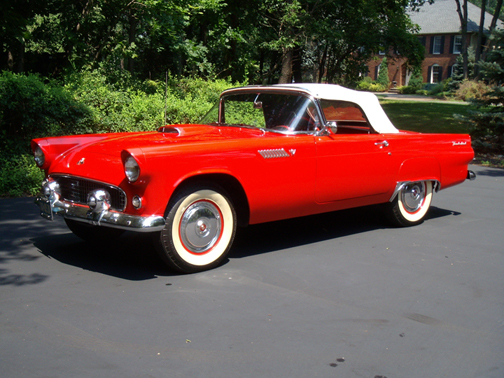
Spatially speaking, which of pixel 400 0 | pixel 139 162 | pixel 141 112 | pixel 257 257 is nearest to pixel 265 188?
pixel 257 257

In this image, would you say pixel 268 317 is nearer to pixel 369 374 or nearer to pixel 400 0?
pixel 369 374

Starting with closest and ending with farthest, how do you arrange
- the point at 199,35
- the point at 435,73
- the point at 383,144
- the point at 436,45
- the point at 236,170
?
1. the point at 236,170
2. the point at 383,144
3. the point at 199,35
4. the point at 435,73
5. the point at 436,45

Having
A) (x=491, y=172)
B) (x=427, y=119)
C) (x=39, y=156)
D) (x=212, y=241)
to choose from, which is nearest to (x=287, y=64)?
(x=427, y=119)

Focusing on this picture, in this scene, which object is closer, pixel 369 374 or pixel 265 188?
pixel 369 374

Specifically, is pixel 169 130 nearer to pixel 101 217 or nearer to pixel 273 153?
pixel 273 153

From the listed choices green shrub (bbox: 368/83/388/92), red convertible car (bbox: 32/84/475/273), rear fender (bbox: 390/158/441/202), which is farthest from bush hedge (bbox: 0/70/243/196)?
green shrub (bbox: 368/83/388/92)

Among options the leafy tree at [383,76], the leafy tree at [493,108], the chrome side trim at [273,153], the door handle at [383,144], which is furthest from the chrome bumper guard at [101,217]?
the leafy tree at [383,76]

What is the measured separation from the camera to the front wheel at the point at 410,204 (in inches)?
264

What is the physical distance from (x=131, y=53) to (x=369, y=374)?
1245cm

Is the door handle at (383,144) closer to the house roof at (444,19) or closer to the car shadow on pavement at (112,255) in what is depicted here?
the car shadow on pavement at (112,255)

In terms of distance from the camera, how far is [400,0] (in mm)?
22859

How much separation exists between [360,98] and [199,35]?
13998 millimetres

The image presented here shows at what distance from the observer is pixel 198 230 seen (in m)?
4.91

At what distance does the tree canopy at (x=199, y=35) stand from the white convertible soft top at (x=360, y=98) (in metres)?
7.53
